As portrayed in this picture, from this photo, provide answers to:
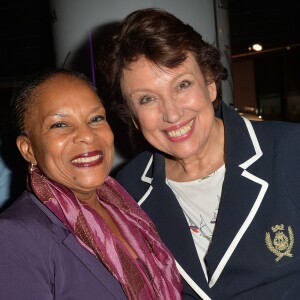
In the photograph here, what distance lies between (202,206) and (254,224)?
31cm

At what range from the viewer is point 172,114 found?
1952 mm

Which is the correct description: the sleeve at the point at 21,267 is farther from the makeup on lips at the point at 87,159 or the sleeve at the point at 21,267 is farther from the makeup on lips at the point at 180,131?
the makeup on lips at the point at 180,131

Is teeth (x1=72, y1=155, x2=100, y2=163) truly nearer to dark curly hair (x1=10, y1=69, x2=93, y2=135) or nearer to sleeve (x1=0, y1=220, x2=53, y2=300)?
dark curly hair (x1=10, y1=69, x2=93, y2=135)

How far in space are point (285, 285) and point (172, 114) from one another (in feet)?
2.86

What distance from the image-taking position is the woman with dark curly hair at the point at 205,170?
1754 mm

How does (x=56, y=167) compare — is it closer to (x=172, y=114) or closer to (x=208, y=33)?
(x=172, y=114)

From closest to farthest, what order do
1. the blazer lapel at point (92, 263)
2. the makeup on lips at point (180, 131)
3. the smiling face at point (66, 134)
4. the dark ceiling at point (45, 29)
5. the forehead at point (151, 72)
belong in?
the blazer lapel at point (92, 263), the smiling face at point (66, 134), the forehead at point (151, 72), the makeup on lips at point (180, 131), the dark ceiling at point (45, 29)

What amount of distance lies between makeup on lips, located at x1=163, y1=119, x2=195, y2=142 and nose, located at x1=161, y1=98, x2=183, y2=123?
0.19 feet

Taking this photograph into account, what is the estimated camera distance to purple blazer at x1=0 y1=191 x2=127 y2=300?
136 centimetres

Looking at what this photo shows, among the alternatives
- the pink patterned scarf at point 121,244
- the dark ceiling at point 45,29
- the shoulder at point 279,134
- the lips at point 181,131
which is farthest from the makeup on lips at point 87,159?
the dark ceiling at point 45,29

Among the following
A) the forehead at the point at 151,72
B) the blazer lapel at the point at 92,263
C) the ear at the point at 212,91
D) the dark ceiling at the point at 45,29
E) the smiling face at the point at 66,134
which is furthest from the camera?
the dark ceiling at the point at 45,29

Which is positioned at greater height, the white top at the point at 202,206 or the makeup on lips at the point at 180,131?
the makeup on lips at the point at 180,131

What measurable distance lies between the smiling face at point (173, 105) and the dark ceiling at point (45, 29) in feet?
20.1

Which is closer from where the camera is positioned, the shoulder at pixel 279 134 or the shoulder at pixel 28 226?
the shoulder at pixel 28 226
